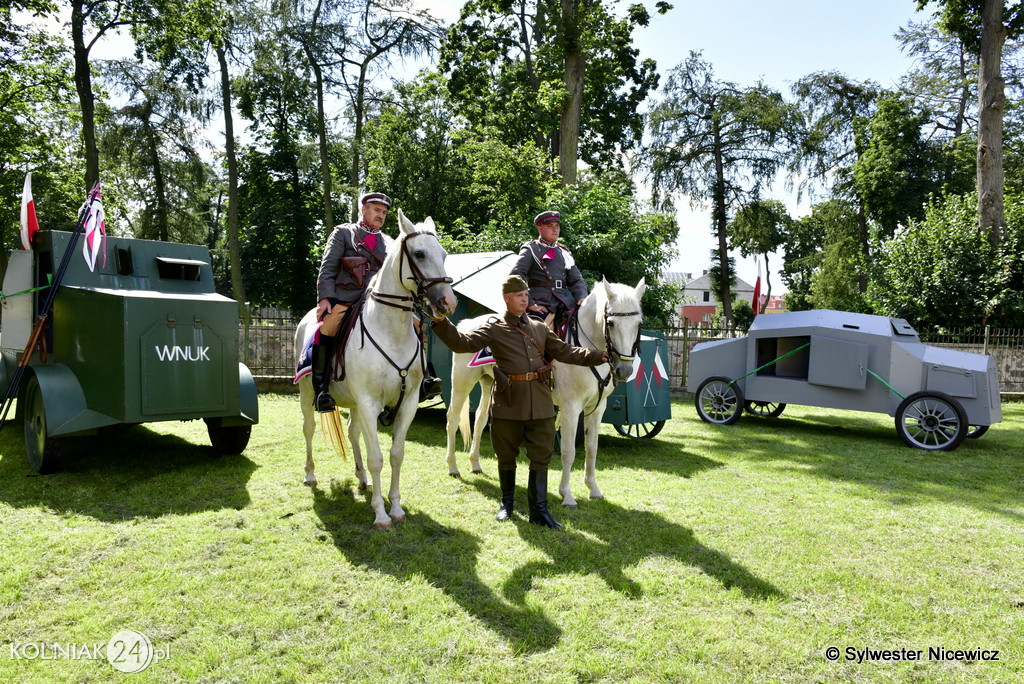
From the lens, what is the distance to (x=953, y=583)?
4.16 m

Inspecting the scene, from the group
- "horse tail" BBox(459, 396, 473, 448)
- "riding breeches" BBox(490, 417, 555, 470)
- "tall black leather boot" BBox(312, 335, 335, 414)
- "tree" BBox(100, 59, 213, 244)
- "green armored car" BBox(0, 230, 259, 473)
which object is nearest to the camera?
"riding breeches" BBox(490, 417, 555, 470)

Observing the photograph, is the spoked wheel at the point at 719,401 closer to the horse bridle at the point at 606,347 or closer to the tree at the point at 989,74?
the horse bridle at the point at 606,347

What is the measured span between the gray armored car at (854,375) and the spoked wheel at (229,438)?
24.4ft

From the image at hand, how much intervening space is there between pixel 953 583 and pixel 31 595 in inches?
226

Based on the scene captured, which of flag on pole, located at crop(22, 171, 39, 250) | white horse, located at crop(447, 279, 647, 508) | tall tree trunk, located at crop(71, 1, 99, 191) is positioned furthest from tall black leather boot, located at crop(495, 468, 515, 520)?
tall tree trunk, located at crop(71, 1, 99, 191)

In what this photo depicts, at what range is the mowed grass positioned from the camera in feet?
10.3

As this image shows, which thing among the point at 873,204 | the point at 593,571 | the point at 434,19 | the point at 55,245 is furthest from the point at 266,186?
the point at 593,571

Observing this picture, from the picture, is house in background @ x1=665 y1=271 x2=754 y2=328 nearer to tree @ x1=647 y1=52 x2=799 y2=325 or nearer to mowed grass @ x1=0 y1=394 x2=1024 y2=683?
tree @ x1=647 y1=52 x2=799 y2=325

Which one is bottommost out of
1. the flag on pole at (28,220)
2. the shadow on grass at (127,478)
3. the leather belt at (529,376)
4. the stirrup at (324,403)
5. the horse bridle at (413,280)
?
the shadow on grass at (127,478)

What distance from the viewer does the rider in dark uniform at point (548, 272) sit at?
21.0 ft

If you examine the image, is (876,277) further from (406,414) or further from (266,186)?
(266,186)

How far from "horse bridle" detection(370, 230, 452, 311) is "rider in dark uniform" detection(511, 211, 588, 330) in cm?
167

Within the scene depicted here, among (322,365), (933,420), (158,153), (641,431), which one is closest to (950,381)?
(933,420)

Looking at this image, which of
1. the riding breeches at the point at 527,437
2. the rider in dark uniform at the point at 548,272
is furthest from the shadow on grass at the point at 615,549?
the rider in dark uniform at the point at 548,272
